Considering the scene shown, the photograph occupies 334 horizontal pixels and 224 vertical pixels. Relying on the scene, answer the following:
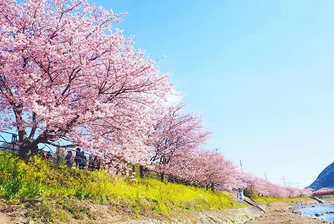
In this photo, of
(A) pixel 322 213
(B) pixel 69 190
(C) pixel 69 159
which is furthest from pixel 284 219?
(B) pixel 69 190

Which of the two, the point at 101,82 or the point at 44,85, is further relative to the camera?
the point at 101,82

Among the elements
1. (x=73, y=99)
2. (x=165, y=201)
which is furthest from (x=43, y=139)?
(x=165, y=201)

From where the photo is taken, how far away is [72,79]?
11.4 metres

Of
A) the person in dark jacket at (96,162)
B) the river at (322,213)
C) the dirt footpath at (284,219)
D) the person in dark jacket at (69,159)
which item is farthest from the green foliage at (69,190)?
the river at (322,213)

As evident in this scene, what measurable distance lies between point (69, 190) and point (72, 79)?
4.78 metres

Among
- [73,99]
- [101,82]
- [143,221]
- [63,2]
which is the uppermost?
[63,2]

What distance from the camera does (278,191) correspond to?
9356 centimetres

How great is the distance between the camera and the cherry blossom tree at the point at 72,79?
10.5 m

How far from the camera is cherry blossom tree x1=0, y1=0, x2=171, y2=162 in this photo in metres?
10.5

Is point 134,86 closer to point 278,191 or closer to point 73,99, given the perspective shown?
point 73,99

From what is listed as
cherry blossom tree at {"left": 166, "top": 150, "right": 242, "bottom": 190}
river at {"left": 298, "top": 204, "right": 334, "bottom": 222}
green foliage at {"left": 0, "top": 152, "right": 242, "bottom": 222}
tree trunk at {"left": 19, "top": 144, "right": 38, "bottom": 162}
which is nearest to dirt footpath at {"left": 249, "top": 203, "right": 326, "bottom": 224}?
river at {"left": 298, "top": 204, "right": 334, "bottom": 222}

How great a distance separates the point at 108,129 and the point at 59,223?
4808mm

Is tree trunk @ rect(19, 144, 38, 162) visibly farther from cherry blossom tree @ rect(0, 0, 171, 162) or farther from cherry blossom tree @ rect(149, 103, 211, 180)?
cherry blossom tree @ rect(149, 103, 211, 180)

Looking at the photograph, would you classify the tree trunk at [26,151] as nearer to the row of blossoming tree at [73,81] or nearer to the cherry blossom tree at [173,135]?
the row of blossoming tree at [73,81]
